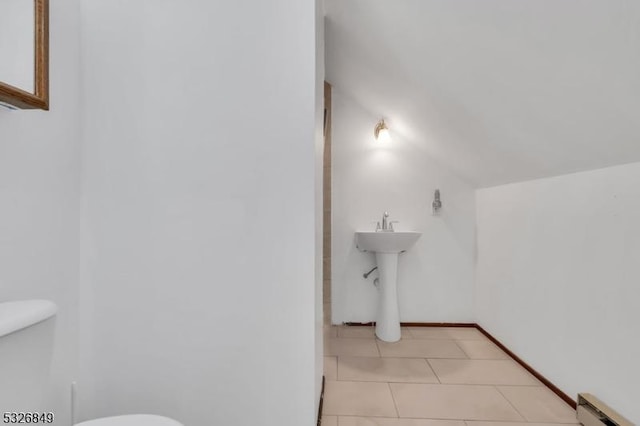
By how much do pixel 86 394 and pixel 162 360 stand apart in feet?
1.06

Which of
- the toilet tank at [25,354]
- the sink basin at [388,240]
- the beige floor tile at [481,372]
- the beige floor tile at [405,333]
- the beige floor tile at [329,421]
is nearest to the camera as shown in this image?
the toilet tank at [25,354]

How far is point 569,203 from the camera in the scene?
67.9 inches

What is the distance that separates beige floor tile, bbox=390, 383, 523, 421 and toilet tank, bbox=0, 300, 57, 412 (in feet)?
4.83

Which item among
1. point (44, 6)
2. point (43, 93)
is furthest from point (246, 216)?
point (44, 6)

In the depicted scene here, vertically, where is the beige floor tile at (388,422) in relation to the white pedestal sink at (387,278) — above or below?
below

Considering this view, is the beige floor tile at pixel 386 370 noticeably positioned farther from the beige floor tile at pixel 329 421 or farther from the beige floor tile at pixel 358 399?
the beige floor tile at pixel 329 421

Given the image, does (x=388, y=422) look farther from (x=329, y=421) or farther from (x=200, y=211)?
(x=200, y=211)

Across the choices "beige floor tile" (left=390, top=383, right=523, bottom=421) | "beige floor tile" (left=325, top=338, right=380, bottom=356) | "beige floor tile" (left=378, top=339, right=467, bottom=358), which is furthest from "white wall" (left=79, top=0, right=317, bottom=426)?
"beige floor tile" (left=378, top=339, right=467, bottom=358)

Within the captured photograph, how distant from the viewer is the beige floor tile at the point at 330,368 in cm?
202

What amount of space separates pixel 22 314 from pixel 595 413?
2.11 meters

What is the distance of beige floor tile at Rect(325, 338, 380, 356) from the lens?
2355mm

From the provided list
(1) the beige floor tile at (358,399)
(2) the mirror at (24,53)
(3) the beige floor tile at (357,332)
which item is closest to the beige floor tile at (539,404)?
(1) the beige floor tile at (358,399)

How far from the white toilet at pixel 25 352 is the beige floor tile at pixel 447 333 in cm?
225

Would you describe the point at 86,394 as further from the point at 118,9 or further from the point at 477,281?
the point at 477,281
